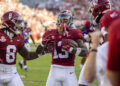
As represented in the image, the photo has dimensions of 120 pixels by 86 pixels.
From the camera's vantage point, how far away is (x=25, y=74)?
8.92 meters

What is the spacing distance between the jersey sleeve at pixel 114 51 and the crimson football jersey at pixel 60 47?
291 centimetres

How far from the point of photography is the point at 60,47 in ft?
14.8

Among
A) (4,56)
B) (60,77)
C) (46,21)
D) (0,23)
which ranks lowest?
(46,21)

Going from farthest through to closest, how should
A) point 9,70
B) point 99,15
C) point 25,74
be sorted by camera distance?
point 25,74
point 9,70
point 99,15

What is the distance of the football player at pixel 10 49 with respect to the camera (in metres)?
4.10

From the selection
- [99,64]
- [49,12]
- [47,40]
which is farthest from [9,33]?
[49,12]

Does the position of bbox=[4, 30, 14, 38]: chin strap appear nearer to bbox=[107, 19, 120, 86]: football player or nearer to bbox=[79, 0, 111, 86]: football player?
bbox=[79, 0, 111, 86]: football player

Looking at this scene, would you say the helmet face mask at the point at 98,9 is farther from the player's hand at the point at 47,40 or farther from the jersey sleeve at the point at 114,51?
the jersey sleeve at the point at 114,51

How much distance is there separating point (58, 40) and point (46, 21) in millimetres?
22315

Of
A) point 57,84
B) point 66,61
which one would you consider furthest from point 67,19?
point 57,84

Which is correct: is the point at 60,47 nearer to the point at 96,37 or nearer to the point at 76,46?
the point at 76,46

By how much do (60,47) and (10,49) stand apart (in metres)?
0.74

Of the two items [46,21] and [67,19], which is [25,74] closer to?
[67,19]

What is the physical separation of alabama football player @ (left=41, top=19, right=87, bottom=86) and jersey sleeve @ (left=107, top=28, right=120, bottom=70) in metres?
2.68
